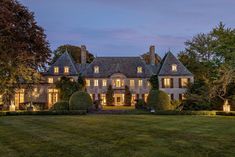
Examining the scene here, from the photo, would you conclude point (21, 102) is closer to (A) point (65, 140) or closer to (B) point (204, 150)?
Answer: (A) point (65, 140)

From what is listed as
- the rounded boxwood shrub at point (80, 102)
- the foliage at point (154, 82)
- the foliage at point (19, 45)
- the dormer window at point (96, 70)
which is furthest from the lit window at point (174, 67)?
the foliage at point (19, 45)

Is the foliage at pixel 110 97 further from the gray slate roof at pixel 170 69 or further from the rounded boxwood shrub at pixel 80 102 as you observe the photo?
the rounded boxwood shrub at pixel 80 102

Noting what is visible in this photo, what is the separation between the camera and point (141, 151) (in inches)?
368

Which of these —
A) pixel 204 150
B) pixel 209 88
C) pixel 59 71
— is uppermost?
pixel 59 71

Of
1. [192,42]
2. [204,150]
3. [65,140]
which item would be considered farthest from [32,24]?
[192,42]

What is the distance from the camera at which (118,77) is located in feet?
162

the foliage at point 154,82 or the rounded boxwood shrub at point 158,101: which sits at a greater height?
the foliage at point 154,82

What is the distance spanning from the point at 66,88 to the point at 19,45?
20913 millimetres

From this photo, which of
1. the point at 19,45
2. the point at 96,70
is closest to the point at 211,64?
the point at 96,70

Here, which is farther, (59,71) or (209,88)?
(59,71)

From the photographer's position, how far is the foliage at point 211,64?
110 feet

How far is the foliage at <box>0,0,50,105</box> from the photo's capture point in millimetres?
20141

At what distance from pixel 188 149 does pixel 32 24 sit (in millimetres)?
17028

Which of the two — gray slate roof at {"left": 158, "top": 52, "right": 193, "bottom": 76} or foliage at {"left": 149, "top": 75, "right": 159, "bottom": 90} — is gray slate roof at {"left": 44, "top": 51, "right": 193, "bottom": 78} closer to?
gray slate roof at {"left": 158, "top": 52, "right": 193, "bottom": 76}
